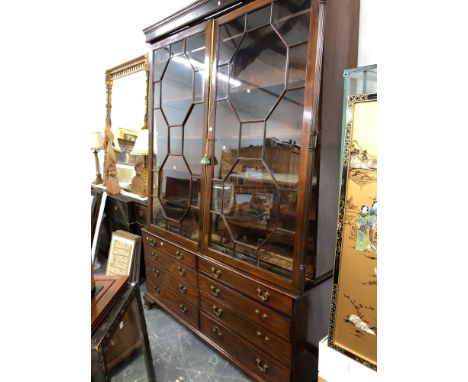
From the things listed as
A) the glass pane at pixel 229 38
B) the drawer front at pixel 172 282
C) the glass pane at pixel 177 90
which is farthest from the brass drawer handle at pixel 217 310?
the glass pane at pixel 229 38

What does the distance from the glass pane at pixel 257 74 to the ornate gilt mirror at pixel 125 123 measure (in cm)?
126

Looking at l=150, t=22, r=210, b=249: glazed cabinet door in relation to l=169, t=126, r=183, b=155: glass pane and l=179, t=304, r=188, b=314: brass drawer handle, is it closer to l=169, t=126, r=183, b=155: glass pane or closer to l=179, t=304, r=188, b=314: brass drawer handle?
l=169, t=126, r=183, b=155: glass pane

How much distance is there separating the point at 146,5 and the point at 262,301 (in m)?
2.43

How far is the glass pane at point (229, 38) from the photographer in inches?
47.4

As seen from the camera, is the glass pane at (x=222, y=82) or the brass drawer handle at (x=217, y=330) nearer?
the glass pane at (x=222, y=82)

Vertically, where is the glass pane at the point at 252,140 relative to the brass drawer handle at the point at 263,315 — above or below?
above

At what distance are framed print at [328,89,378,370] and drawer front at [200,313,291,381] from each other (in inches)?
12.9

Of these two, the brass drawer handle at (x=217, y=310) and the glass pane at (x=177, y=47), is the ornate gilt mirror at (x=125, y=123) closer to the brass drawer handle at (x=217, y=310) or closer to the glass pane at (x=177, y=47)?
the glass pane at (x=177, y=47)

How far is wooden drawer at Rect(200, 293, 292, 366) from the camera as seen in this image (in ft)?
3.70

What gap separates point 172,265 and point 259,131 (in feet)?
3.37

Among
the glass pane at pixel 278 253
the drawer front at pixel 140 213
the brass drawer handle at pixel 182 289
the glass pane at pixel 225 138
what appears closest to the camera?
the glass pane at pixel 278 253

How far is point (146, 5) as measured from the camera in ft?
7.07
